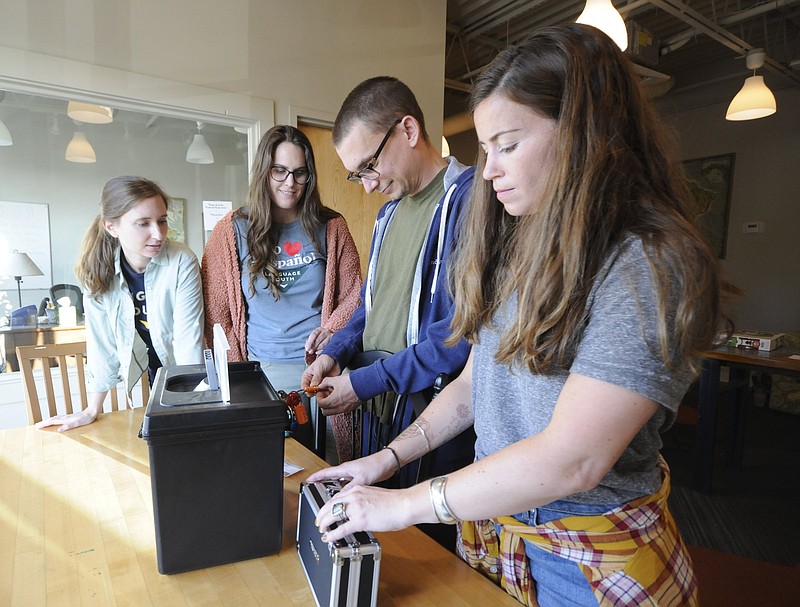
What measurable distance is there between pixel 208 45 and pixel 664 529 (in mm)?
3142

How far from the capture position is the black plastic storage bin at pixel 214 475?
0.72m

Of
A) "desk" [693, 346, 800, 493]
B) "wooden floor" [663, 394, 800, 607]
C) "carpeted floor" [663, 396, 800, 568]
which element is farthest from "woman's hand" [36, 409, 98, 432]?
"desk" [693, 346, 800, 493]

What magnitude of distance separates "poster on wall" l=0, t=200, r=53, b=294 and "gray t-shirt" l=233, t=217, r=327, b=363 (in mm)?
1640

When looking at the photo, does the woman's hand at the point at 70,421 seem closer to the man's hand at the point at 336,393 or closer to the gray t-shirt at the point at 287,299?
the gray t-shirt at the point at 287,299

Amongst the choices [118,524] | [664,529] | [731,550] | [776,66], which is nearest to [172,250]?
[118,524]

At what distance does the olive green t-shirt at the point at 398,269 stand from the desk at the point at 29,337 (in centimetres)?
204

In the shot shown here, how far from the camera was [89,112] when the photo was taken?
2693 millimetres

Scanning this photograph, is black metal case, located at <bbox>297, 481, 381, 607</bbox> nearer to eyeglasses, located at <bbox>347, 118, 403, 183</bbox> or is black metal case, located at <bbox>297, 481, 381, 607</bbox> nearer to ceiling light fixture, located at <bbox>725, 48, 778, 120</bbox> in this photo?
eyeglasses, located at <bbox>347, 118, 403, 183</bbox>

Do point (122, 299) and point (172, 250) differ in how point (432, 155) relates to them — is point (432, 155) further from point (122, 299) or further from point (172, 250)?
point (122, 299)

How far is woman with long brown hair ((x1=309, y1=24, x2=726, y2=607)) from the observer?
1.94ft

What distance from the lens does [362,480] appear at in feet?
2.92

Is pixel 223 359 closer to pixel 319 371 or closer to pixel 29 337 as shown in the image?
pixel 319 371

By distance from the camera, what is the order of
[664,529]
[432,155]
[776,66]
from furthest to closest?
[776,66] < [432,155] < [664,529]

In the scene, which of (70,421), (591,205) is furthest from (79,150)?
(591,205)
